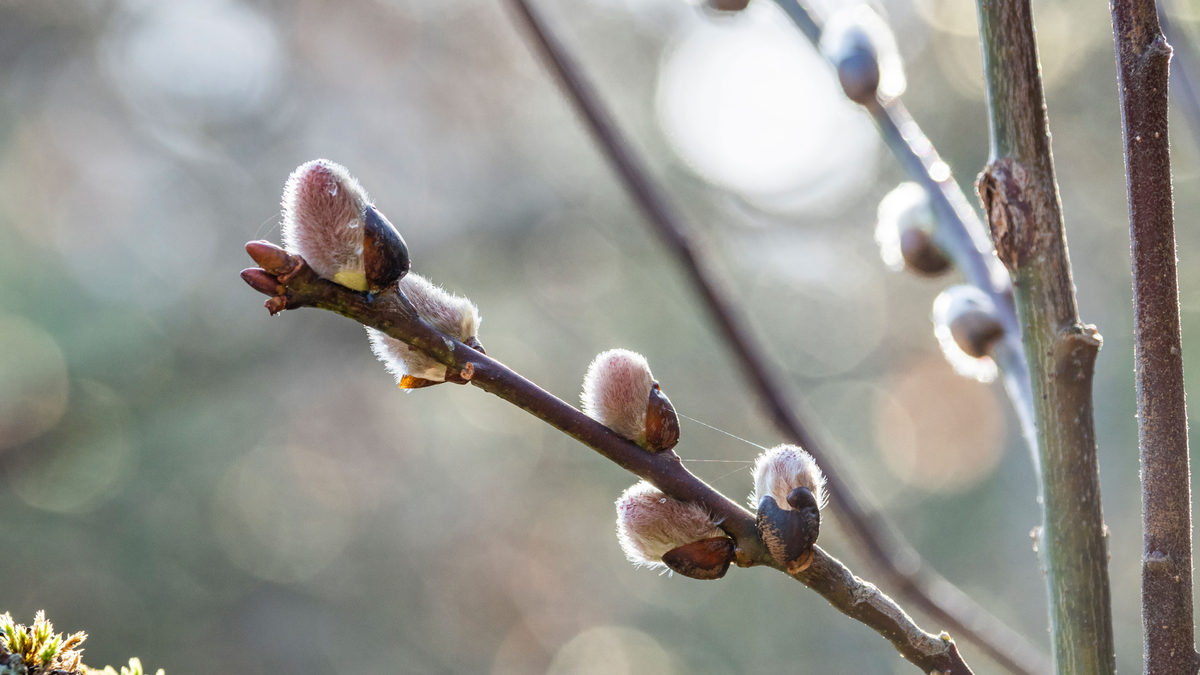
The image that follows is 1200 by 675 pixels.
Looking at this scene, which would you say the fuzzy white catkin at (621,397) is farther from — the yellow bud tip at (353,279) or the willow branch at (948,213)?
the willow branch at (948,213)

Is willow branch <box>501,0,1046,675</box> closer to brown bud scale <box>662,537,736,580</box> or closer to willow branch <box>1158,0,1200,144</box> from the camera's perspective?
brown bud scale <box>662,537,736,580</box>

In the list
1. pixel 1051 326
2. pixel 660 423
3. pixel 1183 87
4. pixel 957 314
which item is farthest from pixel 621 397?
pixel 1183 87

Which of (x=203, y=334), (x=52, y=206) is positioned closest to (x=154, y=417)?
(x=203, y=334)

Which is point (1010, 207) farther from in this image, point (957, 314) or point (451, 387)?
point (451, 387)

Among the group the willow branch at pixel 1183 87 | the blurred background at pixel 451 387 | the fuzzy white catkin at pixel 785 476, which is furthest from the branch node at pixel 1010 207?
the blurred background at pixel 451 387

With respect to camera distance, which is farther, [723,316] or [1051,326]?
[723,316]

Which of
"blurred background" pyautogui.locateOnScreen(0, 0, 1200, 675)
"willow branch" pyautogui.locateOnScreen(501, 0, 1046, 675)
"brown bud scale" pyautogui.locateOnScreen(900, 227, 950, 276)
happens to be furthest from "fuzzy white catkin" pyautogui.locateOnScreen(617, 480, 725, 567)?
"blurred background" pyautogui.locateOnScreen(0, 0, 1200, 675)
